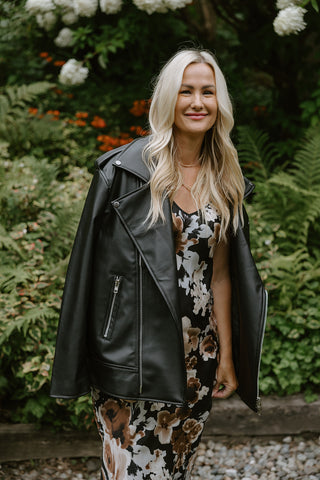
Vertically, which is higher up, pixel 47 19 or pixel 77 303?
pixel 47 19

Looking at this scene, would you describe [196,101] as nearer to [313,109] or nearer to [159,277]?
[159,277]

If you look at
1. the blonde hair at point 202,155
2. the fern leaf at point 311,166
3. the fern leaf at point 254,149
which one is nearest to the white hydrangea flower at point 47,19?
the fern leaf at point 254,149

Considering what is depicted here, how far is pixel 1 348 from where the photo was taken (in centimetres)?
346

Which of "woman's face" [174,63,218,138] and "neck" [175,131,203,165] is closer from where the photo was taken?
"woman's face" [174,63,218,138]

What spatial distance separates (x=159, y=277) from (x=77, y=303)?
33 cm

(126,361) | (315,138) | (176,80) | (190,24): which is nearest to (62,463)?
(126,361)

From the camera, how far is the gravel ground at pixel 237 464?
3.38 metres

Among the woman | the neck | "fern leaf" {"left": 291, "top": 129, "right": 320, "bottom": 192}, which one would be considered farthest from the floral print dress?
"fern leaf" {"left": 291, "top": 129, "right": 320, "bottom": 192}

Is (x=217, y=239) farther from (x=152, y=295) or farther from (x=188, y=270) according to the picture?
(x=152, y=295)

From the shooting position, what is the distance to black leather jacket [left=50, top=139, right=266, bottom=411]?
200 cm

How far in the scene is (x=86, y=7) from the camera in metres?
4.53

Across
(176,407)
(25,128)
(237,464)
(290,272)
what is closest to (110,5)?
(25,128)

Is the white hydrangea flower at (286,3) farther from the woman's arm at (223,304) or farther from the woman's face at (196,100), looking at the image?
the woman's arm at (223,304)

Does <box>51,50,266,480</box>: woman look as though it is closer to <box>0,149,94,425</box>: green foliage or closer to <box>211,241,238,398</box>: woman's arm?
<box>211,241,238,398</box>: woman's arm
